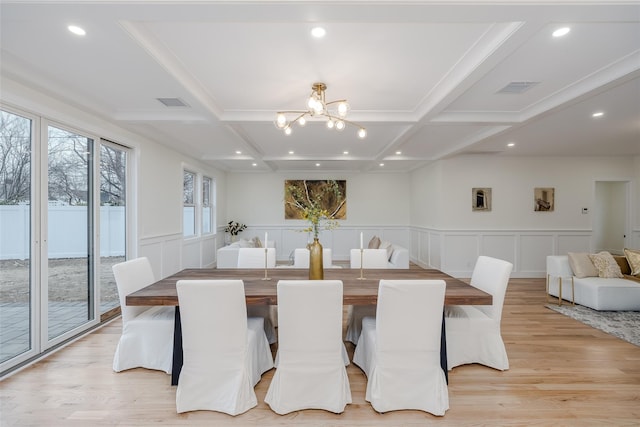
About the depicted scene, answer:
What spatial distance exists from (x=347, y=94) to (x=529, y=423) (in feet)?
9.55

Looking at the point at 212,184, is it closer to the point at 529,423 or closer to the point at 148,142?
the point at 148,142

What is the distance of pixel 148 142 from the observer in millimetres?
4590

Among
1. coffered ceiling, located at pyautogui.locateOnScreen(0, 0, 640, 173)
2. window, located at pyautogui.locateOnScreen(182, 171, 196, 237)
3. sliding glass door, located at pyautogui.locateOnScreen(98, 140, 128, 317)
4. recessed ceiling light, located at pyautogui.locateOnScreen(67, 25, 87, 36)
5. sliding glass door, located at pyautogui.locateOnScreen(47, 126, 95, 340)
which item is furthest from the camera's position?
window, located at pyautogui.locateOnScreen(182, 171, 196, 237)

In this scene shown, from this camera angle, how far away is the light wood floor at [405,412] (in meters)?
1.99

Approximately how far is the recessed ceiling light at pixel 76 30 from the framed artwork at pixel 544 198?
7.17m

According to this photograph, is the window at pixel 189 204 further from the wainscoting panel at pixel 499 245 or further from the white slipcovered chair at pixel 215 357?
the wainscoting panel at pixel 499 245

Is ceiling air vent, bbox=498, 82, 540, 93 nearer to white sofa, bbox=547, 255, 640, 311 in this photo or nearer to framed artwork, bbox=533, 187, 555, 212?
white sofa, bbox=547, 255, 640, 311

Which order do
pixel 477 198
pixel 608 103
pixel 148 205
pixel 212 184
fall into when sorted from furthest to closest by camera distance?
pixel 212 184
pixel 477 198
pixel 148 205
pixel 608 103

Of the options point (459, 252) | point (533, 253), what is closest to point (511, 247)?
point (533, 253)

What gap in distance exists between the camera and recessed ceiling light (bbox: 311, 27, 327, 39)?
1.98 meters

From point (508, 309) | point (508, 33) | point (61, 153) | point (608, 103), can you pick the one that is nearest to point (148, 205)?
point (61, 153)

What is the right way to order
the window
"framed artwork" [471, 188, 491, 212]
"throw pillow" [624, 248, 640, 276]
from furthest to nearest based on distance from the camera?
"framed artwork" [471, 188, 491, 212]
the window
"throw pillow" [624, 248, 640, 276]

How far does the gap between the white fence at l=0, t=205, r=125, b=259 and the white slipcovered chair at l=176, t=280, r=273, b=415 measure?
5.92ft

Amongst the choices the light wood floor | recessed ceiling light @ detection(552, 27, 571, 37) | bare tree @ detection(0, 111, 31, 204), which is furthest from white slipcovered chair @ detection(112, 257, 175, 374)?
recessed ceiling light @ detection(552, 27, 571, 37)
